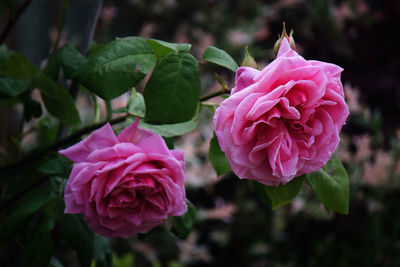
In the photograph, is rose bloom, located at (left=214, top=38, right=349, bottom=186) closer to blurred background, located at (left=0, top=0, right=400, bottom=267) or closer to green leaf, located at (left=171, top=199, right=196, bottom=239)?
green leaf, located at (left=171, top=199, right=196, bottom=239)

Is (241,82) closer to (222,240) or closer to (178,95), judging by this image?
(178,95)

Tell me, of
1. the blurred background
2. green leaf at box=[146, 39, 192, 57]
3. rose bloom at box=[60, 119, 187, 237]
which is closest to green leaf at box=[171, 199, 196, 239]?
rose bloom at box=[60, 119, 187, 237]

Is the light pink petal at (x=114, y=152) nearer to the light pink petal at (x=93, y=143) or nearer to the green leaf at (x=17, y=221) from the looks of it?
the light pink petal at (x=93, y=143)

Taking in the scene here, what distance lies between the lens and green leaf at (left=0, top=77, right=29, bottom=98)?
0.53 m

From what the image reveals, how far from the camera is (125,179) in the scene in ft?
1.35

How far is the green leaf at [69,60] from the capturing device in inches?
20.7

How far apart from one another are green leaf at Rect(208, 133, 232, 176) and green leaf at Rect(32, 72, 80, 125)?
0.67 feet

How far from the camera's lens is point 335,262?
1620 millimetres

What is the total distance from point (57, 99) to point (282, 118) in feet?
1.03

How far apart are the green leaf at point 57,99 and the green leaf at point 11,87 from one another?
0.02 m

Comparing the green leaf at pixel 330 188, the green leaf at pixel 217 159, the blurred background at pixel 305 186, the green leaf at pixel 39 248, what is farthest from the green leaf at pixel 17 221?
the blurred background at pixel 305 186

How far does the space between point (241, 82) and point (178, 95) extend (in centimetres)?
6

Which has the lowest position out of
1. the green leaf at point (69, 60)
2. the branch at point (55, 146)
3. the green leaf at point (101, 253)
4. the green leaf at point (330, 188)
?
the green leaf at point (101, 253)

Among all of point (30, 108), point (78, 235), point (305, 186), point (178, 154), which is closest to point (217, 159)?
point (178, 154)
